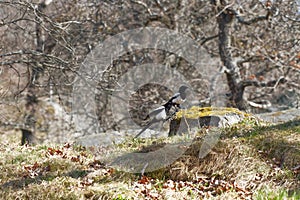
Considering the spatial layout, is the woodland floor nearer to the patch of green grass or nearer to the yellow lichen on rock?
the patch of green grass

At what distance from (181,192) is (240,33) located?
8095mm

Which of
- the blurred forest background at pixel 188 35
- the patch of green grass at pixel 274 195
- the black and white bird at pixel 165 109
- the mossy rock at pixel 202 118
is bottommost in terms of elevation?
the patch of green grass at pixel 274 195

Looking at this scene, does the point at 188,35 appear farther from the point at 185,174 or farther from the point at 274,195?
the point at 274,195

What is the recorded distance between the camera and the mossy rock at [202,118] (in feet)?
21.9

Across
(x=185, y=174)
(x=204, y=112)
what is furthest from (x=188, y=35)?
(x=185, y=174)

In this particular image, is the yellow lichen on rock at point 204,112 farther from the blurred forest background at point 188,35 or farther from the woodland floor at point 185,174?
the blurred forest background at point 188,35

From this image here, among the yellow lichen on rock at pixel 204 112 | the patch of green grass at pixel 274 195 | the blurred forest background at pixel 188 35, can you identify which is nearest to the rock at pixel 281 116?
the yellow lichen on rock at pixel 204 112

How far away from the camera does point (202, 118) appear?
6.83m

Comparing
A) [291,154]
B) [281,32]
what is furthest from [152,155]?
[281,32]

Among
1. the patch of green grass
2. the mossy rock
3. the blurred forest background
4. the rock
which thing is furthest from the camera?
the blurred forest background

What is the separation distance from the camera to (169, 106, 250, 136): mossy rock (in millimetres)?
6660

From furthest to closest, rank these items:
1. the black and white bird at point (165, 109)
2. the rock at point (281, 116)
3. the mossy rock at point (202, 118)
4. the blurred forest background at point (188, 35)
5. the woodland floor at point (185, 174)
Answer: the blurred forest background at point (188, 35) < the rock at point (281, 116) < the mossy rock at point (202, 118) < the black and white bird at point (165, 109) < the woodland floor at point (185, 174)

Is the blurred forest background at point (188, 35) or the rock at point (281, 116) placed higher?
the blurred forest background at point (188, 35)

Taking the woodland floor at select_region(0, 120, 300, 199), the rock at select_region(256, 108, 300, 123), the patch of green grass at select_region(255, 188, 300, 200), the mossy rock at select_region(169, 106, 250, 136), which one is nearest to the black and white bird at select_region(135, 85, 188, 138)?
the woodland floor at select_region(0, 120, 300, 199)
